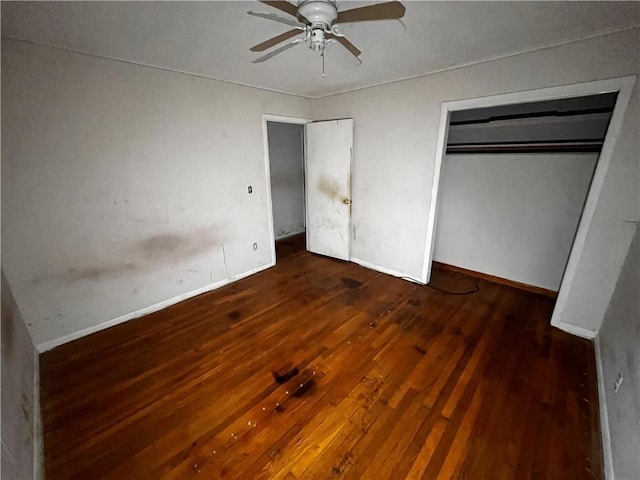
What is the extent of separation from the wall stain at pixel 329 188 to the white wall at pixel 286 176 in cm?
128

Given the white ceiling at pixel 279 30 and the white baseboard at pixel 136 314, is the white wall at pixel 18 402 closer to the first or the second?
the white baseboard at pixel 136 314

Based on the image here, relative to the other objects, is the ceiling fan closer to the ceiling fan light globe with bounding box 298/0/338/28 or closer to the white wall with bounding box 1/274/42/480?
the ceiling fan light globe with bounding box 298/0/338/28

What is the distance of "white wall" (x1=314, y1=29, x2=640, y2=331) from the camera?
1990 millimetres

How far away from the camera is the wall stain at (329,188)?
3.84m

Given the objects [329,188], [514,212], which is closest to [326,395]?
[329,188]

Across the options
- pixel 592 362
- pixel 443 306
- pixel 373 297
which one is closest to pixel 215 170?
pixel 373 297

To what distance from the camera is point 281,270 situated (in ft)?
12.5

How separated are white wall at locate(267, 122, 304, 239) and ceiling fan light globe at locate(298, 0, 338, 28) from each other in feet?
11.4

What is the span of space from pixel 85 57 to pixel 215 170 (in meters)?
Answer: 1.31

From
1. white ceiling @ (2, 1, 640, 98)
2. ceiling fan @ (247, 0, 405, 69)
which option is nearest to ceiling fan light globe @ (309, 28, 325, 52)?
ceiling fan @ (247, 0, 405, 69)

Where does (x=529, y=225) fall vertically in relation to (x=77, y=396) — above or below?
above

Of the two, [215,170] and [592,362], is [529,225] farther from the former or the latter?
[215,170]

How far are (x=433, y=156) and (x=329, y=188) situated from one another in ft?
4.89

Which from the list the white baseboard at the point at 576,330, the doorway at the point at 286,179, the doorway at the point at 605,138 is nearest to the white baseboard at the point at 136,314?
the doorway at the point at 286,179
